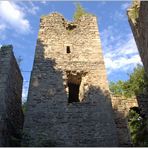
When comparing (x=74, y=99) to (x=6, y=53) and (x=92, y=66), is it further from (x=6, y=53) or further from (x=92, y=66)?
(x=6, y=53)

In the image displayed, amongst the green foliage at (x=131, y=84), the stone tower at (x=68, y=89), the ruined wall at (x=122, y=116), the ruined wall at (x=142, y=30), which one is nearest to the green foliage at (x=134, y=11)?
the ruined wall at (x=142, y=30)

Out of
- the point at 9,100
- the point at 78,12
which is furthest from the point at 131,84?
the point at 9,100

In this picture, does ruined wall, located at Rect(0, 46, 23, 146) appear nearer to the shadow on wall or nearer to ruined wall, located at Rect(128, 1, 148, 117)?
the shadow on wall

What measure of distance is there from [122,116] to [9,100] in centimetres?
477

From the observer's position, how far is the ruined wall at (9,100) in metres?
10.3

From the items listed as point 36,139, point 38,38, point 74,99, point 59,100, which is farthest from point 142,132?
point 38,38

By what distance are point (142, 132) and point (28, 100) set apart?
17.6 ft

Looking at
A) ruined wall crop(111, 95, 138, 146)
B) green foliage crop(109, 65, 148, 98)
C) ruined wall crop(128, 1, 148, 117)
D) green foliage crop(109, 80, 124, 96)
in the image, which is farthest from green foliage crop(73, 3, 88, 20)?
green foliage crop(109, 80, 124, 96)

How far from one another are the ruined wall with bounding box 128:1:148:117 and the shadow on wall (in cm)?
207

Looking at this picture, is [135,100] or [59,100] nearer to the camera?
[59,100]

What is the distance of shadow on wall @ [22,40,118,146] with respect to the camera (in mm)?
10258

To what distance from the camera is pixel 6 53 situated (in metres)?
11.6

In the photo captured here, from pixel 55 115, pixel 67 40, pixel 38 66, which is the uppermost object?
pixel 67 40

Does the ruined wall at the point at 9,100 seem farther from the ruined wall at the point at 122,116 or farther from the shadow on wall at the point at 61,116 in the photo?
the ruined wall at the point at 122,116
